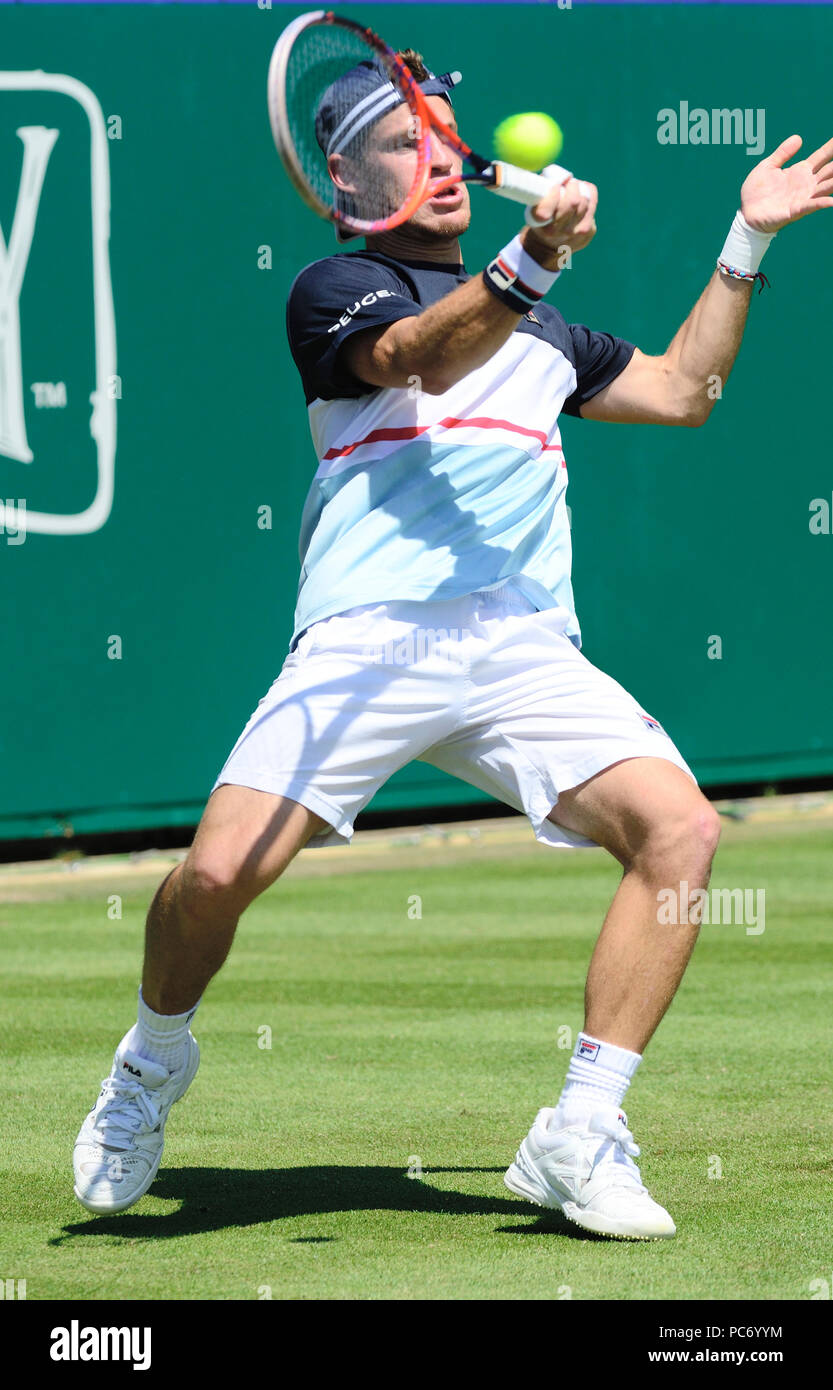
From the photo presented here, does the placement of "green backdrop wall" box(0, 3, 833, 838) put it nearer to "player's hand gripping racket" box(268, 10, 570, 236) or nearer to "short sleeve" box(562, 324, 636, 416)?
"short sleeve" box(562, 324, 636, 416)

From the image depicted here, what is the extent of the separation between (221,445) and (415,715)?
5.81 meters

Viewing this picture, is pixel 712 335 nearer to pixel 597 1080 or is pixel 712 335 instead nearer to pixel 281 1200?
pixel 597 1080

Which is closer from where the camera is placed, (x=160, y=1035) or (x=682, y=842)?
(x=682, y=842)

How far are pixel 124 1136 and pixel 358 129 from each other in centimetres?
188

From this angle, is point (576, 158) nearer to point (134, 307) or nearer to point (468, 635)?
point (134, 307)

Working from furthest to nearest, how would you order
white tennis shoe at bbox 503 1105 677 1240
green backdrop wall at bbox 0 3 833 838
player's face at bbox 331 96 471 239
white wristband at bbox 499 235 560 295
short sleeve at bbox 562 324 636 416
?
1. green backdrop wall at bbox 0 3 833 838
2. short sleeve at bbox 562 324 636 416
3. player's face at bbox 331 96 471 239
4. white tennis shoe at bbox 503 1105 677 1240
5. white wristband at bbox 499 235 560 295

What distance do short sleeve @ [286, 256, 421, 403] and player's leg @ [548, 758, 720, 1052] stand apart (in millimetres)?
874

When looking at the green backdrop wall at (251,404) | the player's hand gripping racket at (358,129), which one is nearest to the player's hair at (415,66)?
the player's hand gripping racket at (358,129)

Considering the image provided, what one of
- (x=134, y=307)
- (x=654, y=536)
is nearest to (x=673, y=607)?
(x=654, y=536)

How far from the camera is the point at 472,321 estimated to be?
3260 mm

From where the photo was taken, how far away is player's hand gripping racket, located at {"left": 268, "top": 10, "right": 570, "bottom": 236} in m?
3.53

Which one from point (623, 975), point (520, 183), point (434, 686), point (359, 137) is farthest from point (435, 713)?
point (359, 137)

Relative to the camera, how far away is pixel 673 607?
1012cm

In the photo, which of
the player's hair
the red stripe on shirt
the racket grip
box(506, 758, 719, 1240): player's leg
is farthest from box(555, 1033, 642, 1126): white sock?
the player's hair
